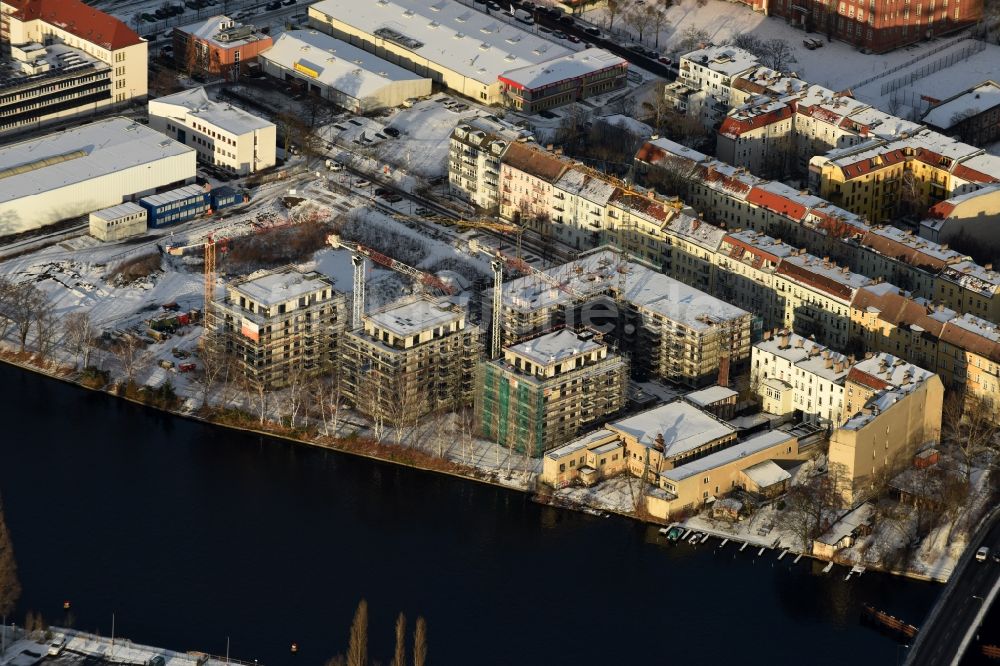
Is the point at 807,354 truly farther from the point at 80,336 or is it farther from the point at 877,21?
the point at 877,21

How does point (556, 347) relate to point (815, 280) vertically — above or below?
below

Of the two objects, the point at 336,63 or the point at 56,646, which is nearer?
the point at 56,646

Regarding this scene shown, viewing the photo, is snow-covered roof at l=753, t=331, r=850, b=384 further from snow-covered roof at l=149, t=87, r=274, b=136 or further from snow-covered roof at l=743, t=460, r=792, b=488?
snow-covered roof at l=149, t=87, r=274, b=136

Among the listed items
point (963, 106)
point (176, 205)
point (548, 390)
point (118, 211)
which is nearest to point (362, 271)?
point (548, 390)

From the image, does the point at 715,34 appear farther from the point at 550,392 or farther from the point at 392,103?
the point at 550,392

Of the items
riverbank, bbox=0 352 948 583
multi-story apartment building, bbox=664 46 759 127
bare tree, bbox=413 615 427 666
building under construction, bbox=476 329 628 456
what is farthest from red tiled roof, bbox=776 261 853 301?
bare tree, bbox=413 615 427 666
